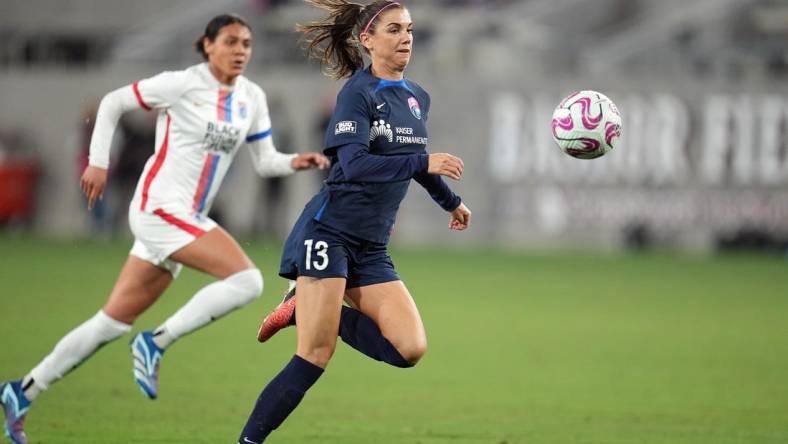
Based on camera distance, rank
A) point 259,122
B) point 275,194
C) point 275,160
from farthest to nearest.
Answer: point 275,194
point 259,122
point 275,160

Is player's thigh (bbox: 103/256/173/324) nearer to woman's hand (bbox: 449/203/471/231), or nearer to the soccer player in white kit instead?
the soccer player in white kit

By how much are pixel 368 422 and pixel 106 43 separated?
2454 centimetres

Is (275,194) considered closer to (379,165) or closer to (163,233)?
(163,233)

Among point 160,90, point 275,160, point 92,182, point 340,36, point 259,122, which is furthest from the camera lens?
point 259,122

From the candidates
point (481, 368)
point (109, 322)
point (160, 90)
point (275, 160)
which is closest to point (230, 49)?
point (160, 90)

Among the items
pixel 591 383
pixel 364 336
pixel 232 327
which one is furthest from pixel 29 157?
pixel 364 336

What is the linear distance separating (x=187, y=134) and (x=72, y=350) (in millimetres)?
1483

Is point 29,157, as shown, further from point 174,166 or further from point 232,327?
point 174,166

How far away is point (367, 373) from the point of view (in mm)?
10562

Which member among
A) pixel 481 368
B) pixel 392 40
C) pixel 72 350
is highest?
pixel 392 40

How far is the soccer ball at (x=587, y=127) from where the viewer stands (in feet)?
23.2

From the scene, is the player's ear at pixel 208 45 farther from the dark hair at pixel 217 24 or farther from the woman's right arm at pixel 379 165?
the woman's right arm at pixel 379 165

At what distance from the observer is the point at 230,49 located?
8195mm

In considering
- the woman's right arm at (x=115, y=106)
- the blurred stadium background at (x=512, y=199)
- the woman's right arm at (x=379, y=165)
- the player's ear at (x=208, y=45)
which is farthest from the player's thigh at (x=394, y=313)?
the blurred stadium background at (x=512, y=199)
